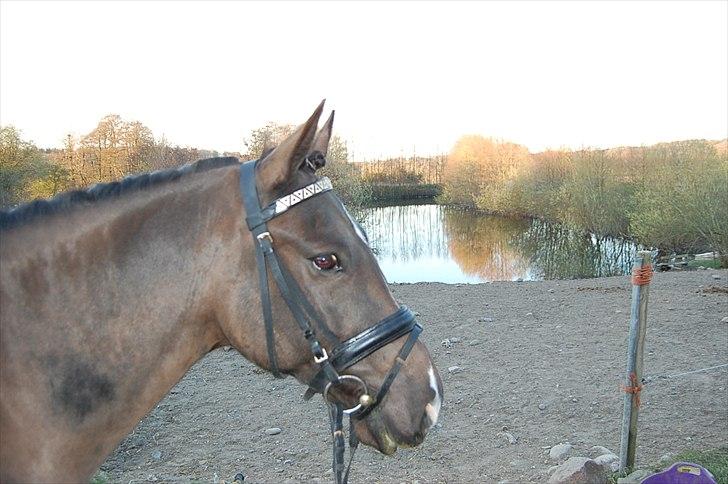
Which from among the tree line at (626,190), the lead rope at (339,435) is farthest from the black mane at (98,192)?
the tree line at (626,190)

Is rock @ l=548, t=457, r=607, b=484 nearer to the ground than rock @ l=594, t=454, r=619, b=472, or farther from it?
farther from it

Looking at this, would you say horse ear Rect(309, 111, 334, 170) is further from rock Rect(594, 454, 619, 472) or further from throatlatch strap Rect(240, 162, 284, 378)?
rock Rect(594, 454, 619, 472)

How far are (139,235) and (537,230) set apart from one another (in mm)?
29328

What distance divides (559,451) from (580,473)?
95cm

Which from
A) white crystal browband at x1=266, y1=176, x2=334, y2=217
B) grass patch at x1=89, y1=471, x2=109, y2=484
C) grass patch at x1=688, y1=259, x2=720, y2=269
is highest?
white crystal browband at x1=266, y1=176, x2=334, y2=217

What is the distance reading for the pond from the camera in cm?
1995

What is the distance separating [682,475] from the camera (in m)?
3.33

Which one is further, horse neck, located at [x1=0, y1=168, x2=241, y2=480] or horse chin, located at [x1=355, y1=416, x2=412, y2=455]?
horse chin, located at [x1=355, y1=416, x2=412, y2=455]

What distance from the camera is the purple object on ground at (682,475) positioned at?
127 inches

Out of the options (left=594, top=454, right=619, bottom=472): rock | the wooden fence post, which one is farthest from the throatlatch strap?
(left=594, top=454, right=619, bottom=472): rock

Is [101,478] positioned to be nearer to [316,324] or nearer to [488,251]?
[316,324]

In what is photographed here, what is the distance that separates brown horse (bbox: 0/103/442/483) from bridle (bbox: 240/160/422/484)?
2 centimetres

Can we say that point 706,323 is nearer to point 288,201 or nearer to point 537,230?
point 288,201

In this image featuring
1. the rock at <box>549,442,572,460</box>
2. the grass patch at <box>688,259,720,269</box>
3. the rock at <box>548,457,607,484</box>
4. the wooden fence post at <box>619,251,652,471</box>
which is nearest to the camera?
the rock at <box>548,457,607,484</box>
